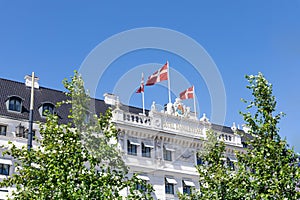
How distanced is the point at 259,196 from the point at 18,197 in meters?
13.4

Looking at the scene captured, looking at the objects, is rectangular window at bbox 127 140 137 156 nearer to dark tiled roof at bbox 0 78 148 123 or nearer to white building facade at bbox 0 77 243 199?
white building facade at bbox 0 77 243 199

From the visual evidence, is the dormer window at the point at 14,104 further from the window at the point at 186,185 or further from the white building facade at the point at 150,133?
the window at the point at 186,185

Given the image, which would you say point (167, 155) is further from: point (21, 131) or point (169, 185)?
point (21, 131)

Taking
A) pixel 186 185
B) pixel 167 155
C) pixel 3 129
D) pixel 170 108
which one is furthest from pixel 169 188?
pixel 3 129

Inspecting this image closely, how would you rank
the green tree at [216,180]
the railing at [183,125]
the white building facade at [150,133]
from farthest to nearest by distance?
the railing at [183,125], the white building facade at [150,133], the green tree at [216,180]

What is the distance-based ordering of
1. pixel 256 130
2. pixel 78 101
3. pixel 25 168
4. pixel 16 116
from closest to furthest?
pixel 25 168 < pixel 256 130 < pixel 78 101 < pixel 16 116

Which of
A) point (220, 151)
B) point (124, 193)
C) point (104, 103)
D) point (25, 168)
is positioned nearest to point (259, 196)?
point (220, 151)

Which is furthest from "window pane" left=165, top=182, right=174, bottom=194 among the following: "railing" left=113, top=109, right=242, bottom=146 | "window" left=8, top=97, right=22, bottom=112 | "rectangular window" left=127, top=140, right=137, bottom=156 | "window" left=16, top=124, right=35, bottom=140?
"window" left=8, top=97, right=22, bottom=112

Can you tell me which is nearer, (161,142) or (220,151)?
(220,151)

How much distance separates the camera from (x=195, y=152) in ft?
189

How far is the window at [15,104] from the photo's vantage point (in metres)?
48.7

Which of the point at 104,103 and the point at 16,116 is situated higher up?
the point at 104,103

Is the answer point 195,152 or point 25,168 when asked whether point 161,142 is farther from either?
point 25,168

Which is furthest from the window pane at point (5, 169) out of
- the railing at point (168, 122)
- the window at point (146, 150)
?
the window at point (146, 150)
